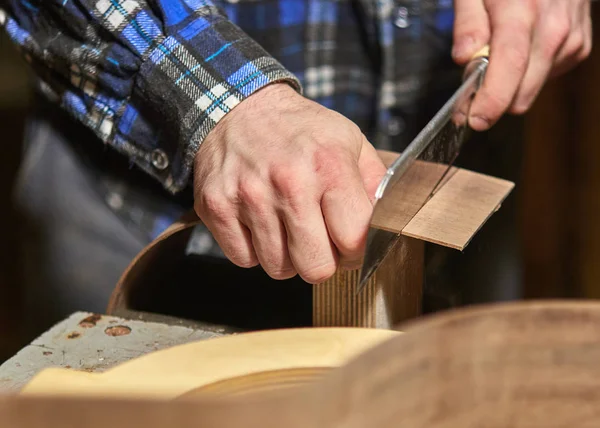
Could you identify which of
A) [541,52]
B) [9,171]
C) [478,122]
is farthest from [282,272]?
[9,171]

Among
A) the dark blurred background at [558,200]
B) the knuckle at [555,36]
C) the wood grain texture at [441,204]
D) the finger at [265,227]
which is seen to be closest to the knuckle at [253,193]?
the finger at [265,227]

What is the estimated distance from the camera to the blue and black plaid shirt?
0.71 metres

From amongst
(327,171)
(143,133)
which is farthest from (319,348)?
(143,133)

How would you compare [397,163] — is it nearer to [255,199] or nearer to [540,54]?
[255,199]

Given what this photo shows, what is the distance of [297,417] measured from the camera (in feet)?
0.92

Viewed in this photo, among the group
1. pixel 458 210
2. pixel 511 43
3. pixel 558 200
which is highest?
pixel 511 43

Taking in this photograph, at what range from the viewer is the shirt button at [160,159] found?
77cm

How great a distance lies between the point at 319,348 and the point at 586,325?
0.24 meters

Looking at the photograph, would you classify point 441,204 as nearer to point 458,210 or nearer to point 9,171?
point 458,210

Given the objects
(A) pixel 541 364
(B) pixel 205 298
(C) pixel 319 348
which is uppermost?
(A) pixel 541 364

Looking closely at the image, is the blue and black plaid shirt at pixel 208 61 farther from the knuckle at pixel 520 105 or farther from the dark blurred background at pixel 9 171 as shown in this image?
the dark blurred background at pixel 9 171

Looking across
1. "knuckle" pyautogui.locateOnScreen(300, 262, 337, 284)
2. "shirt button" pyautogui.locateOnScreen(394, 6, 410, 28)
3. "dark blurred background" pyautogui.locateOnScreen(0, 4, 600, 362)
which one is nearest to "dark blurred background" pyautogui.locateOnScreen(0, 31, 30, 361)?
"dark blurred background" pyautogui.locateOnScreen(0, 4, 600, 362)

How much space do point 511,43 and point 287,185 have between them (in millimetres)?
347

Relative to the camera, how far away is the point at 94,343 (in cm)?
69
